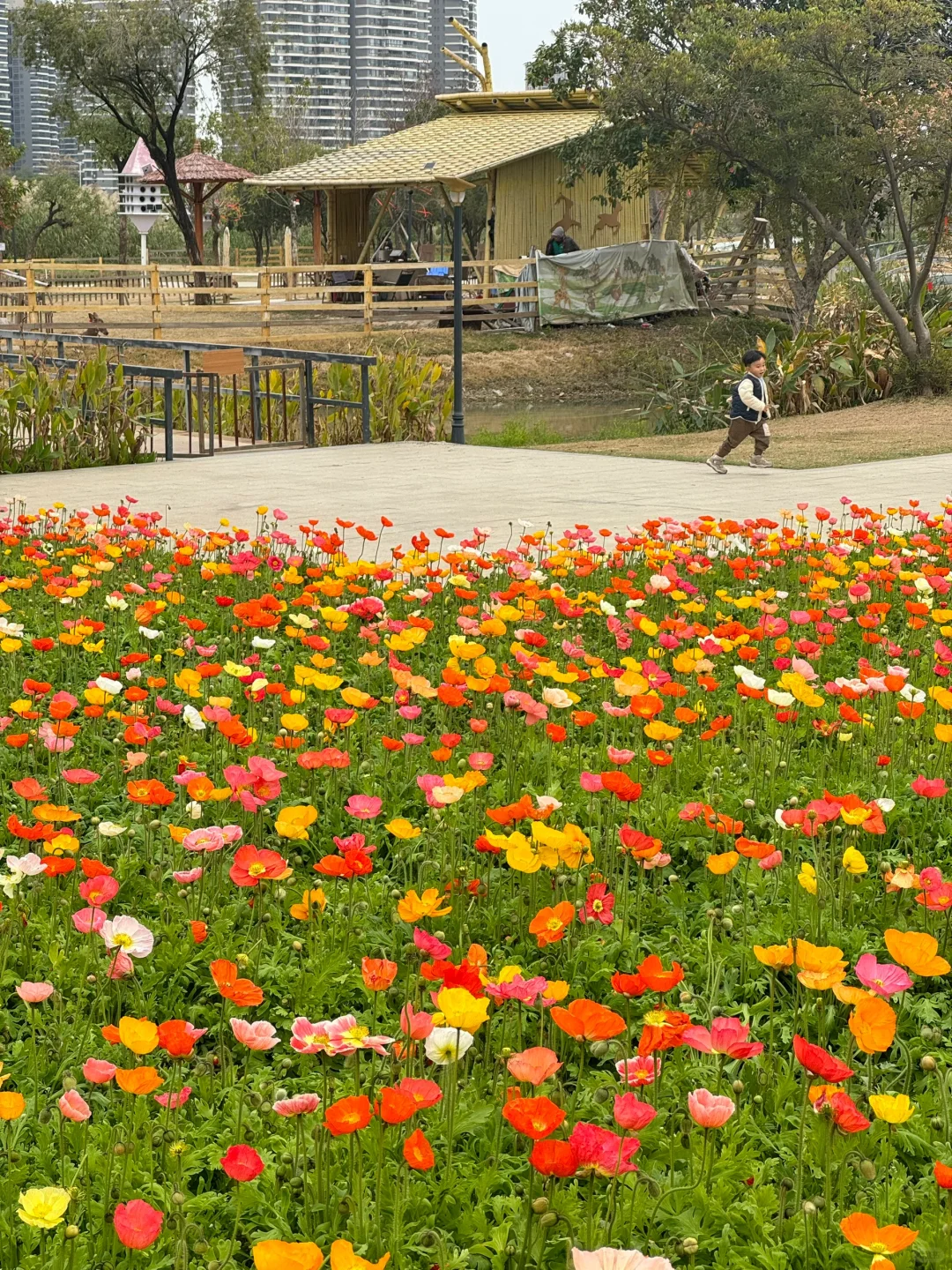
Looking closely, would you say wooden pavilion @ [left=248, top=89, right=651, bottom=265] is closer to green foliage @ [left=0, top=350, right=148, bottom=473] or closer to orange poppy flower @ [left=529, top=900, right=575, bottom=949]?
green foliage @ [left=0, top=350, right=148, bottom=473]

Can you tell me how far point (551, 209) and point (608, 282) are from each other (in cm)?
385

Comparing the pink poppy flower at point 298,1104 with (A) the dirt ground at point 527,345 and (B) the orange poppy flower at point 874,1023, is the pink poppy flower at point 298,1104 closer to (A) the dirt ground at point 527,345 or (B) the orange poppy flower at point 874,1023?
(B) the orange poppy flower at point 874,1023

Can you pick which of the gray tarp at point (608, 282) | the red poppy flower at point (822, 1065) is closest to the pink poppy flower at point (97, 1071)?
the red poppy flower at point (822, 1065)

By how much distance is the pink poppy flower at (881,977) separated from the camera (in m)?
2.10

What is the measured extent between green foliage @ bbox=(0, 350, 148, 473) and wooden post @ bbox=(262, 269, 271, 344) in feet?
54.8

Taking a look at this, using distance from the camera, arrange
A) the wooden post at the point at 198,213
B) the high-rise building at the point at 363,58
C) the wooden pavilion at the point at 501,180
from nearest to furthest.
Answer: the wooden pavilion at the point at 501,180, the wooden post at the point at 198,213, the high-rise building at the point at 363,58

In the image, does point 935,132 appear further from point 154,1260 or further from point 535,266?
point 154,1260

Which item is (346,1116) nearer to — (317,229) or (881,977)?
(881,977)

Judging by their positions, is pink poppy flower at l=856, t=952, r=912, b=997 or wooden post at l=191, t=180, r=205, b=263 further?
wooden post at l=191, t=180, r=205, b=263

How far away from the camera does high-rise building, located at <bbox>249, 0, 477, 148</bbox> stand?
95.4 metres

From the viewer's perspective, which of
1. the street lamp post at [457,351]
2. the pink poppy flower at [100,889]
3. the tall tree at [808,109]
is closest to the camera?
the pink poppy flower at [100,889]

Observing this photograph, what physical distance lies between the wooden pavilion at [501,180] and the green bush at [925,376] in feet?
48.2

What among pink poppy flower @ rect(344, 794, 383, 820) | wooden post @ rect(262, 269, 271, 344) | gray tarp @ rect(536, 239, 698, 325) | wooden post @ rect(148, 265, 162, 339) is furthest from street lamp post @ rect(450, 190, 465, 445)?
gray tarp @ rect(536, 239, 698, 325)

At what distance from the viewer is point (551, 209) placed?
124 ft
